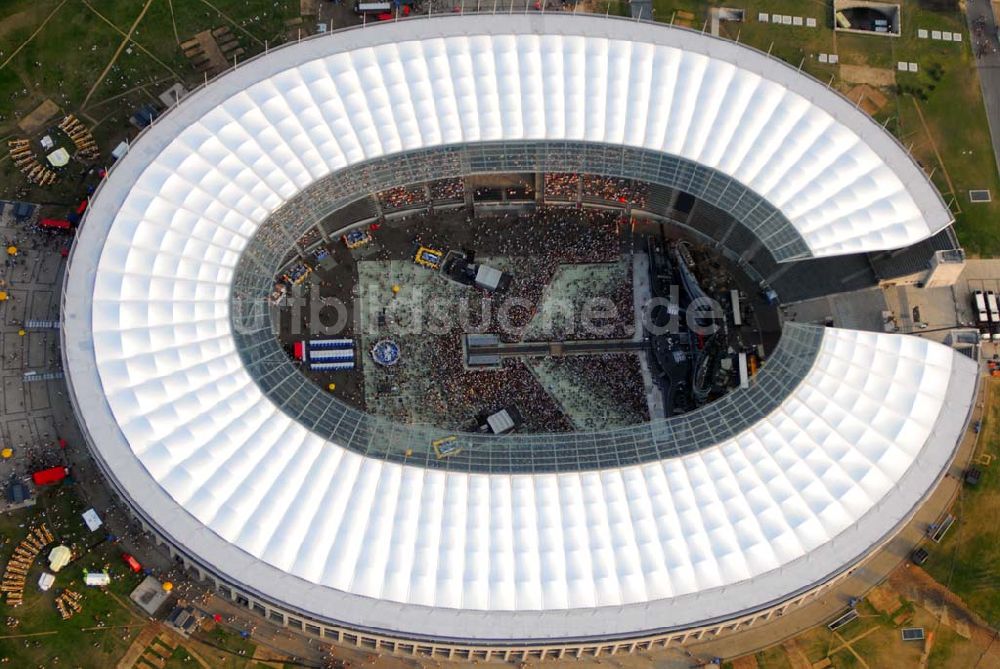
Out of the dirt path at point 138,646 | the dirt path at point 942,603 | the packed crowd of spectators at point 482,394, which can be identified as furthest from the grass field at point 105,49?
the dirt path at point 942,603

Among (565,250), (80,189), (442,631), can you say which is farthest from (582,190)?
(80,189)

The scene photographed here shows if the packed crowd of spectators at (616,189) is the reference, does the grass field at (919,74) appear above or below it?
above

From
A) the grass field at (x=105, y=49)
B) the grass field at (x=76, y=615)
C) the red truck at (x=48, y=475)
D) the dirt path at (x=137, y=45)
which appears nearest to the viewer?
the grass field at (x=76, y=615)

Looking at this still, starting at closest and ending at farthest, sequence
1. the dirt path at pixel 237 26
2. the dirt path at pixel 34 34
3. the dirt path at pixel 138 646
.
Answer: the dirt path at pixel 138 646
the dirt path at pixel 34 34
the dirt path at pixel 237 26

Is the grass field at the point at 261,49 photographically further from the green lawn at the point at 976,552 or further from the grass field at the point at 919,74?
the green lawn at the point at 976,552

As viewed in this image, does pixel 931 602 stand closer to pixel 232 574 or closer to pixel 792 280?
pixel 792 280

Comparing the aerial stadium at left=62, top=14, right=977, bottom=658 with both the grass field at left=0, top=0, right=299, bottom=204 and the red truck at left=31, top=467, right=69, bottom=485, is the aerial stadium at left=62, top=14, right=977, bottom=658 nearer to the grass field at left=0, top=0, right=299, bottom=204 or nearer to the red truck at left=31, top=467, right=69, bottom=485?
the red truck at left=31, top=467, right=69, bottom=485
